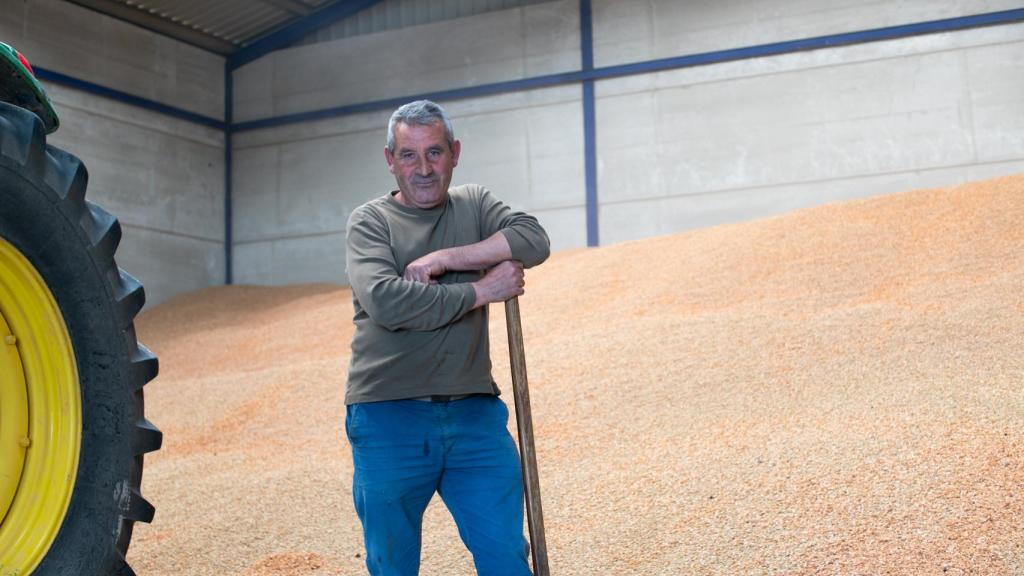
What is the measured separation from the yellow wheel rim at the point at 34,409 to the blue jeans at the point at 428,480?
0.66 m

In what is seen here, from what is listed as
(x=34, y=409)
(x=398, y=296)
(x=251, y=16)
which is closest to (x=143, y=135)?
(x=251, y=16)

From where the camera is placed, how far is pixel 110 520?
2.22 meters

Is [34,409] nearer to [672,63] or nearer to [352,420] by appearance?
[352,420]

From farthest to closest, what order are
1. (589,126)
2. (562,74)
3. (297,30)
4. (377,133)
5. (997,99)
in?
(297,30) < (377,133) < (562,74) < (589,126) < (997,99)

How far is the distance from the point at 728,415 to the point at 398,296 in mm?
3067

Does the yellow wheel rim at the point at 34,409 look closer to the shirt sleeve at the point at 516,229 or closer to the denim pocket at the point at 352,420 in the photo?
the denim pocket at the point at 352,420

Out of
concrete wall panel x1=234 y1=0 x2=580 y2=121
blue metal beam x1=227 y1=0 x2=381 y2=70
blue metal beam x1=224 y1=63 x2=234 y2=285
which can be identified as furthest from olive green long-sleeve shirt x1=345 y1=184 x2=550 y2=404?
blue metal beam x1=224 y1=63 x2=234 y2=285

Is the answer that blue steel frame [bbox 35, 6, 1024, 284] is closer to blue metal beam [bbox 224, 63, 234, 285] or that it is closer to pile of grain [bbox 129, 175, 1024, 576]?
blue metal beam [bbox 224, 63, 234, 285]

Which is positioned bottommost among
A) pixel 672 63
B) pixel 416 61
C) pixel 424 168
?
pixel 424 168

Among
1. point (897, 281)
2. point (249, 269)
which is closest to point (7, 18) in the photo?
point (249, 269)

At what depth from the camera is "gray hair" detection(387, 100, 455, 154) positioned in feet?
8.32

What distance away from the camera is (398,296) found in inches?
93.2

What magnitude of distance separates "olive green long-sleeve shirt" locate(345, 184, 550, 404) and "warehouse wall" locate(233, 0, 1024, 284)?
9.65 meters

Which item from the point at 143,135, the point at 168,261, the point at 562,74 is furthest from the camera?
the point at 168,261
